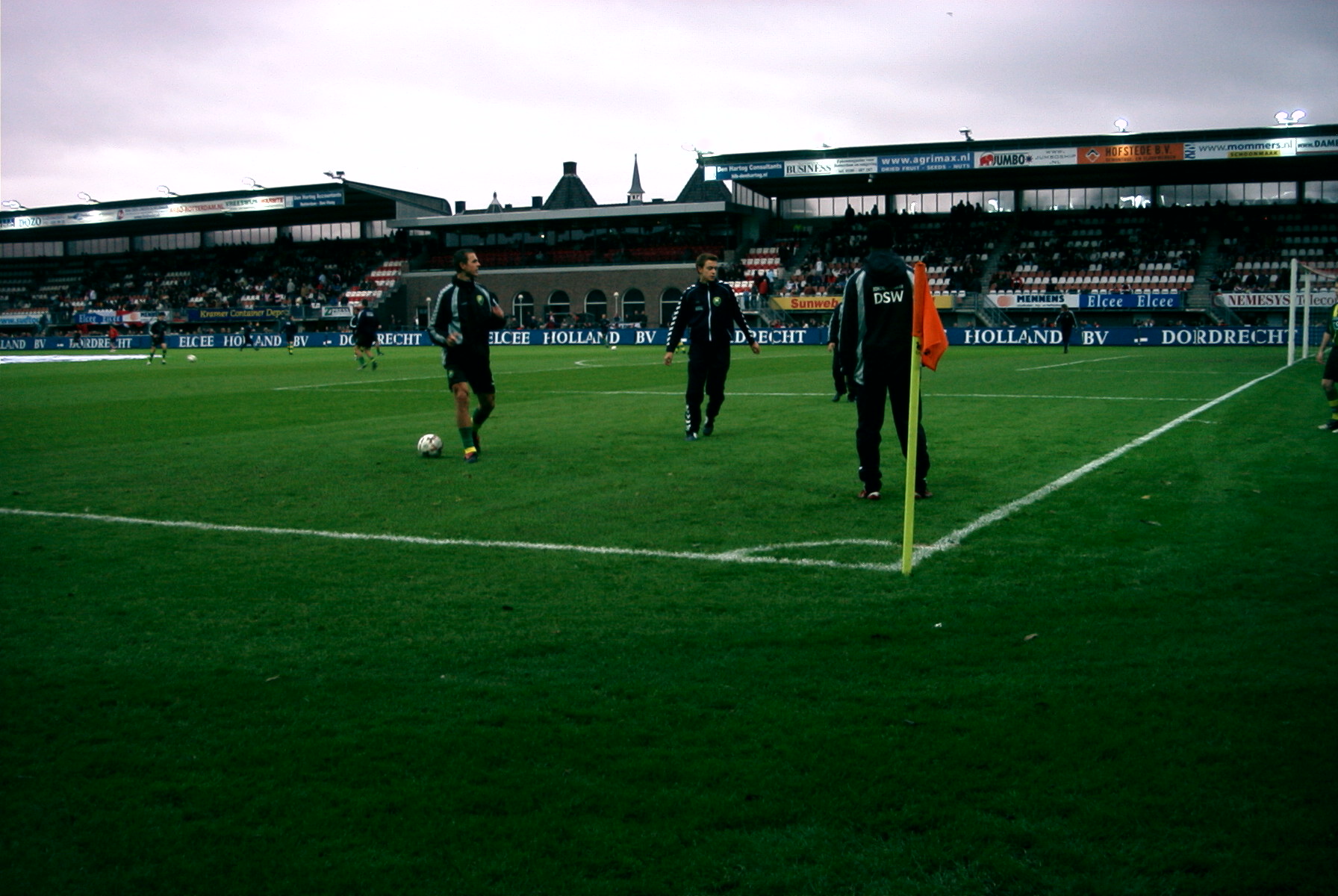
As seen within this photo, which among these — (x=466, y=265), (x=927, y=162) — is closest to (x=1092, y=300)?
(x=927, y=162)

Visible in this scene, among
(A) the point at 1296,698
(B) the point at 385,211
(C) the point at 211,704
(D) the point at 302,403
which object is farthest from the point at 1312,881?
(B) the point at 385,211

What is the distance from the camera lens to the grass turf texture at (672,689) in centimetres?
314

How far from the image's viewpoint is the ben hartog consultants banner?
154 feet

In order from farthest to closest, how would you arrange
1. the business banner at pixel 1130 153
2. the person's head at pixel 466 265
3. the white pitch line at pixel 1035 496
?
the business banner at pixel 1130 153 → the person's head at pixel 466 265 → the white pitch line at pixel 1035 496

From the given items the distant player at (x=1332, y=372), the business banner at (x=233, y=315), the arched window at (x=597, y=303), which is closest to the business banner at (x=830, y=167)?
the arched window at (x=597, y=303)

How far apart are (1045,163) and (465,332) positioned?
168ft

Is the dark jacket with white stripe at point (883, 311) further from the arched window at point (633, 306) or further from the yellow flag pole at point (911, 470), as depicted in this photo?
the arched window at point (633, 306)

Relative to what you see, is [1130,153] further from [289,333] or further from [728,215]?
[289,333]

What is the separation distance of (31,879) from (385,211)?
263 ft

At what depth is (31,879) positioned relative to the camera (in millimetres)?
3020

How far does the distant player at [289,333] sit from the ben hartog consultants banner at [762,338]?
0.61m

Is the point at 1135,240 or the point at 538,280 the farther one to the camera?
the point at 538,280

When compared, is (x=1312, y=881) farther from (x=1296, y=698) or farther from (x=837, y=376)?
(x=837, y=376)

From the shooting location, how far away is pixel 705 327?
40.7 ft
